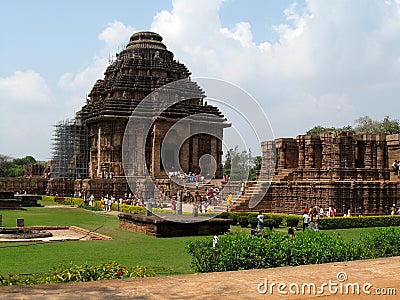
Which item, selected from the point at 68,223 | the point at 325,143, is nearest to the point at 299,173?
the point at 325,143

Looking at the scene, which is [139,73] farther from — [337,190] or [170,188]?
[337,190]

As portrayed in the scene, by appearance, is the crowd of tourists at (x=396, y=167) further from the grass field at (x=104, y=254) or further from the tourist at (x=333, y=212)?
the grass field at (x=104, y=254)

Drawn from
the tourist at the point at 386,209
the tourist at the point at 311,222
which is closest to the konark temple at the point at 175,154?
the tourist at the point at 386,209

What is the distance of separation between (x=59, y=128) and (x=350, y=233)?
3977cm

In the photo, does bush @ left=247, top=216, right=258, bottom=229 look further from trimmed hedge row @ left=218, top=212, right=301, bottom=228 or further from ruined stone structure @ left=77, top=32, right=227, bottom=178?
ruined stone structure @ left=77, top=32, right=227, bottom=178

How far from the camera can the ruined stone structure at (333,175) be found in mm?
27359

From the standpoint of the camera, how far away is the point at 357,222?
23.9 m

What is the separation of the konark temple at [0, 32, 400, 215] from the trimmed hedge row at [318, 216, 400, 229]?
8.68ft

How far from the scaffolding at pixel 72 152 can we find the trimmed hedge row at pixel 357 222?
33.7 m

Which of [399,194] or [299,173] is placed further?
[299,173]

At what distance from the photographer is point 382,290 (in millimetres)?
6031

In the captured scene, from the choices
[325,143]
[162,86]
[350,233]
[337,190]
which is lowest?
[350,233]

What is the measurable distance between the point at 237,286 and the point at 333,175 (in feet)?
77.2

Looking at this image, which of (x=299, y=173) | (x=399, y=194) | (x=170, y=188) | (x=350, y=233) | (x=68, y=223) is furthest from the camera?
(x=170, y=188)
